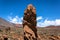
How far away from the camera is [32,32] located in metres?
30.1

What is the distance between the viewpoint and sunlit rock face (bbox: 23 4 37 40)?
2997 centimetres

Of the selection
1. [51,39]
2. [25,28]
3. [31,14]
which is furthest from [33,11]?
[51,39]

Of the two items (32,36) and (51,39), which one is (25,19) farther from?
(51,39)

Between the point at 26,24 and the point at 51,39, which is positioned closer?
the point at 26,24

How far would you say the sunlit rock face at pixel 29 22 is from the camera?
2997 cm

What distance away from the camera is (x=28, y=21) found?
30.1 metres

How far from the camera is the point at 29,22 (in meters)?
30.1

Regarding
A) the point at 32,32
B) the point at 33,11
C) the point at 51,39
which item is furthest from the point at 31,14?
the point at 51,39

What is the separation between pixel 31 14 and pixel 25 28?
2.30 metres

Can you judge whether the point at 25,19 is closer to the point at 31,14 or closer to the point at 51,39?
the point at 31,14

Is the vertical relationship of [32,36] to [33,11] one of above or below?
below

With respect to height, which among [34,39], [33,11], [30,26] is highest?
[33,11]

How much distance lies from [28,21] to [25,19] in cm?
54

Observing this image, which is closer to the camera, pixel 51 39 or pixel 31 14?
pixel 31 14
